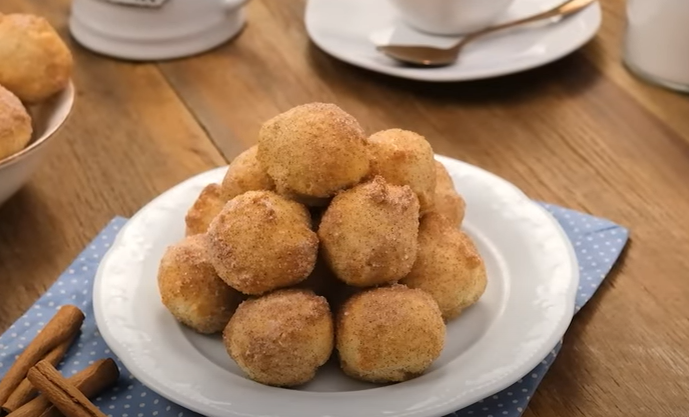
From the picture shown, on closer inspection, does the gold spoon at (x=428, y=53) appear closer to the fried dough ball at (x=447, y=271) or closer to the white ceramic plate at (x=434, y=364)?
the white ceramic plate at (x=434, y=364)

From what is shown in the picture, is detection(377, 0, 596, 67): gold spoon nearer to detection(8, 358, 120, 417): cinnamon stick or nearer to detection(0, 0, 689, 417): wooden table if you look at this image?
detection(0, 0, 689, 417): wooden table

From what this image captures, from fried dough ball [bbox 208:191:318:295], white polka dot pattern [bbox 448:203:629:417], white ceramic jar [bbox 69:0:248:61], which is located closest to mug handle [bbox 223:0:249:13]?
white ceramic jar [bbox 69:0:248:61]

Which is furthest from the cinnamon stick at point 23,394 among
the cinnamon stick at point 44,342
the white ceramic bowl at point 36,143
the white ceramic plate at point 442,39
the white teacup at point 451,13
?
the white teacup at point 451,13

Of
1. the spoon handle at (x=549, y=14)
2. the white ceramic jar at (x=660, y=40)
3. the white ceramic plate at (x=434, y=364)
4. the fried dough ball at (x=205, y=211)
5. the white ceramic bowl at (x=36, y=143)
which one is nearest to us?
the white ceramic plate at (x=434, y=364)

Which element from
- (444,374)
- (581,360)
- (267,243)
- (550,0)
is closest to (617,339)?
(581,360)

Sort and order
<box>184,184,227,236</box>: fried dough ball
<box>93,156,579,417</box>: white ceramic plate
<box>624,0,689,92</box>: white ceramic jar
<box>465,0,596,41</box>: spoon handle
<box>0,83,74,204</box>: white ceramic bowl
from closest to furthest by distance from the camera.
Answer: <box>93,156,579,417</box>: white ceramic plate
<box>184,184,227,236</box>: fried dough ball
<box>0,83,74,204</box>: white ceramic bowl
<box>624,0,689,92</box>: white ceramic jar
<box>465,0,596,41</box>: spoon handle

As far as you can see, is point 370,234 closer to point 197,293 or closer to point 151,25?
point 197,293

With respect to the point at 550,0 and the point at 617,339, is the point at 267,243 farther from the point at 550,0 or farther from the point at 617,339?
the point at 550,0
